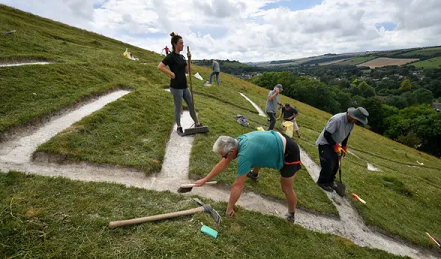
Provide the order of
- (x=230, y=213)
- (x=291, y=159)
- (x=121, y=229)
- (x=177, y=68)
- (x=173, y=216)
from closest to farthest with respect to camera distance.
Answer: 1. (x=121, y=229)
2. (x=173, y=216)
3. (x=291, y=159)
4. (x=230, y=213)
5. (x=177, y=68)

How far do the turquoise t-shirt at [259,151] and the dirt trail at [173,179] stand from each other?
105 inches

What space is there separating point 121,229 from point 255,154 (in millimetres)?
3496

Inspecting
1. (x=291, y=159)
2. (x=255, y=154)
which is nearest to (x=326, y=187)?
(x=291, y=159)

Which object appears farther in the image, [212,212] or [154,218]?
[212,212]

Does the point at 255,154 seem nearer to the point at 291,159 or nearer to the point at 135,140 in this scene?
the point at 291,159

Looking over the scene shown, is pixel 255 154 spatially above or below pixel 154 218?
above

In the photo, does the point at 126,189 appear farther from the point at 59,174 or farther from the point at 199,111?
the point at 199,111

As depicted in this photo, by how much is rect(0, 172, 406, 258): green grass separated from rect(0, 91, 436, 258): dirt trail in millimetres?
759

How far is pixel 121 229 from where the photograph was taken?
16.4 feet

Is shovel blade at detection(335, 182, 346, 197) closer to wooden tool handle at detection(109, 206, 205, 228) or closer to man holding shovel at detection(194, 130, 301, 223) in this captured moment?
man holding shovel at detection(194, 130, 301, 223)

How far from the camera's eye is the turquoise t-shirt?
5.10m

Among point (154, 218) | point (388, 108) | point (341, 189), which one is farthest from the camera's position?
point (388, 108)

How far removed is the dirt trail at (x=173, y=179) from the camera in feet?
22.9

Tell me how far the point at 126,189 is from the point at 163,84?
17139 millimetres
